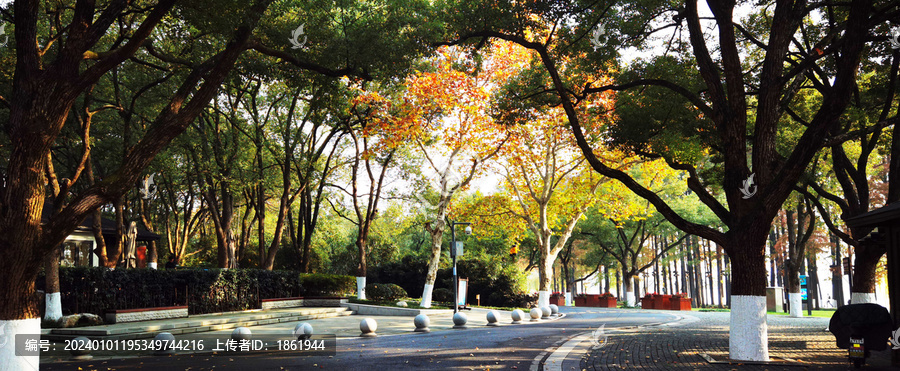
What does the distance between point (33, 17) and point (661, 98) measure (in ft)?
41.2

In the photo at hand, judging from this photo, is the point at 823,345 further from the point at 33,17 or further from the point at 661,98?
the point at 33,17

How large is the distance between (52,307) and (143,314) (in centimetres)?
261

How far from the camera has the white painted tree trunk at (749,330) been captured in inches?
428

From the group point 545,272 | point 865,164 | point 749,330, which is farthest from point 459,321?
point 865,164

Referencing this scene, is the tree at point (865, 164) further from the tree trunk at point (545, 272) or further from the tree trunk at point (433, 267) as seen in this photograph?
the tree trunk at point (433, 267)

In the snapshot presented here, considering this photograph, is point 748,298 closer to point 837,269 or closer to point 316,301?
point 316,301

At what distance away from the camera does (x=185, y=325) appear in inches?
677

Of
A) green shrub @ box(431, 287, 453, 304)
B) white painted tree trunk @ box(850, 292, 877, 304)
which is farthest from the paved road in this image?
green shrub @ box(431, 287, 453, 304)

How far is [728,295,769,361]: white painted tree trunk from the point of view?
10.9 metres

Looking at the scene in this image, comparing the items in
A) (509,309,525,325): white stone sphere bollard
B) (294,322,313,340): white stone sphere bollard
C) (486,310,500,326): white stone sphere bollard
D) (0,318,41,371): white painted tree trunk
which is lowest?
(509,309,525,325): white stone sphere bollard

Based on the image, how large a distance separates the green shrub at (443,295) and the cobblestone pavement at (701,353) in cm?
1844

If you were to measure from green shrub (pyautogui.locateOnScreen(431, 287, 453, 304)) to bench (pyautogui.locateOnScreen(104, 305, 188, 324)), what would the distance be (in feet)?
54.7

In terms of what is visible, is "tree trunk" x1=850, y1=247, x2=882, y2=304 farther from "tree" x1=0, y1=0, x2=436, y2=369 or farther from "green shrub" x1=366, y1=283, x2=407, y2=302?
"green shrub" x1=366, y1=283, x2=407, y2=302

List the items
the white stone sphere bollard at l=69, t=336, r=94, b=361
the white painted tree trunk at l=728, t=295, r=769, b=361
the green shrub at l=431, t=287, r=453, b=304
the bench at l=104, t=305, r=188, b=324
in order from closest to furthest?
the white painted tree trunk at l=728, t=295, r=769, b=361, the white stone sphere bollard at l=69, t=336, r=94, b=361, the bench at l=104, t=305, r=188, b=324, the green shrub at l=431, t=287, r=453, b=304
